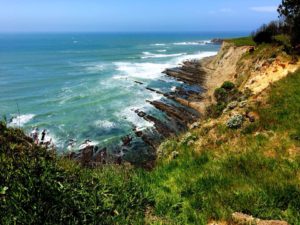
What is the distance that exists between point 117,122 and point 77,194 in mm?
26254

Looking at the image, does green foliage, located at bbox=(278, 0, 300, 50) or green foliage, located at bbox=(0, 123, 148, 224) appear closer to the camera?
green foliage, located at bbox=(0, 123, 148, 224)

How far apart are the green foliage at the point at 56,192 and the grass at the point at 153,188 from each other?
0.06 feet

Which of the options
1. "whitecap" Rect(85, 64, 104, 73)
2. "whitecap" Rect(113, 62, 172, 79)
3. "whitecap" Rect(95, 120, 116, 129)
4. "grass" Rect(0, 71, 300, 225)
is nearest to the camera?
"grass" Rect(0, 71, 300, 225)

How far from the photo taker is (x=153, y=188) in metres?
9.89

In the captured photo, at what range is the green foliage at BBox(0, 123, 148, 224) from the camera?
6.80 metres

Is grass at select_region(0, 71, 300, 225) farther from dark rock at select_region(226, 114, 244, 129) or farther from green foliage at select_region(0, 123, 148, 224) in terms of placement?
dark rock at select_region(226, 114, 244, 129)

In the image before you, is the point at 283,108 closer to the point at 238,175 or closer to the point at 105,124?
the point at 238,175

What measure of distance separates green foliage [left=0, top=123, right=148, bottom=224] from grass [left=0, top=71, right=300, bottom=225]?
19 mm

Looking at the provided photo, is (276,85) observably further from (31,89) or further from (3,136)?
(31,89)

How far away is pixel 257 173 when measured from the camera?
1026cm

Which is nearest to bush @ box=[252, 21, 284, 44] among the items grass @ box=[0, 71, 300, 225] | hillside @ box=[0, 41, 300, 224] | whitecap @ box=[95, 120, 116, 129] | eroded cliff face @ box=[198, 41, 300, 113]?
eroded cliff face @ box=[198, 41, 300, 113]

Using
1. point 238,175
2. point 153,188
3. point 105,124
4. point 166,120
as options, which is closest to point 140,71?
point 166,120

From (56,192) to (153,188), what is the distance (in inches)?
131

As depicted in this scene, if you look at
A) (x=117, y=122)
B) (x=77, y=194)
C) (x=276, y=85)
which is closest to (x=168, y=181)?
(x=77, y=194)
